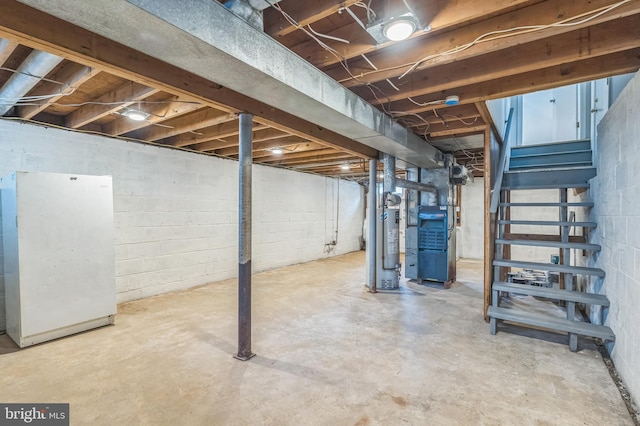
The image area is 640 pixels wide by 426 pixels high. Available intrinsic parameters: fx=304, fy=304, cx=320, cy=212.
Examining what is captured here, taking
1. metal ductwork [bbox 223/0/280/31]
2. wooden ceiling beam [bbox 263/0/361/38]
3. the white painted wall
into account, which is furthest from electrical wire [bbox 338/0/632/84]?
the white painted wall

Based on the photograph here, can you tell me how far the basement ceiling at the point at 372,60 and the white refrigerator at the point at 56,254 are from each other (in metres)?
0.78

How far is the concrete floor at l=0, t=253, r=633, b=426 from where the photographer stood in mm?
1850

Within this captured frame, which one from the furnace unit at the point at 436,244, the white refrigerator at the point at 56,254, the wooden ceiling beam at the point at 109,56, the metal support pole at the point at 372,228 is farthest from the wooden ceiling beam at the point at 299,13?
the furnace unit at the point at 436,244

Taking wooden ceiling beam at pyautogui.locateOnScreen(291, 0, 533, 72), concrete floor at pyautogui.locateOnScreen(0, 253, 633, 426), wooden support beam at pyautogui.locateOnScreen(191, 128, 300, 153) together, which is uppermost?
wooden ceiling beam at pyautogui.locateOnScreen(291, 0, 533, 72)

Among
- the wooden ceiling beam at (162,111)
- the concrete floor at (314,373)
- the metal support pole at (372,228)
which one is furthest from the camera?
the metal support pole at (372,228)

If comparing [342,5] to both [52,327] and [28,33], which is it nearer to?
[28,33]

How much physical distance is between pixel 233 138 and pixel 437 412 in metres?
3.91

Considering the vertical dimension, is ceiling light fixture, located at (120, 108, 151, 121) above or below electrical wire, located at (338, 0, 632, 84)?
below

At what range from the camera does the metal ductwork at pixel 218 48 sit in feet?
4.19

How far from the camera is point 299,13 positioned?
68.9 inches

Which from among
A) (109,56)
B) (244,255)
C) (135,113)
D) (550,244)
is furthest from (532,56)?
(135,113)

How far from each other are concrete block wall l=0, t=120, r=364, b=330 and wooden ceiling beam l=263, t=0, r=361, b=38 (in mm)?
3152

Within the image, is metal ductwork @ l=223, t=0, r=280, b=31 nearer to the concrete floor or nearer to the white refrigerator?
the concrete floor

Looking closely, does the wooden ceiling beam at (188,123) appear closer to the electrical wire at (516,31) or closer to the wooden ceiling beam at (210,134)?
the wooden ceiling beam at (210,134)
